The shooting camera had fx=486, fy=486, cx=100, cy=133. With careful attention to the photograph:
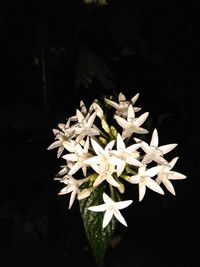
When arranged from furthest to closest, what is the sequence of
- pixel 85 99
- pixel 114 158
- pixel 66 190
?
pixel 85 99, pixel 66 190, pixel 114 158

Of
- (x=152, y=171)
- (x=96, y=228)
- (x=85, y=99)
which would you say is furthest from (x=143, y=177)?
(x=85, y=99)

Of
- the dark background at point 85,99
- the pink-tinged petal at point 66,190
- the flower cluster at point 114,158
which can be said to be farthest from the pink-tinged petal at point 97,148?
the dark background at point 85,99

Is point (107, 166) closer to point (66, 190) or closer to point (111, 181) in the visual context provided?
point (111, 181)

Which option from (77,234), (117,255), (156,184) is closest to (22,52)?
(77,234)

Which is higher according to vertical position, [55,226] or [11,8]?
[11,8]

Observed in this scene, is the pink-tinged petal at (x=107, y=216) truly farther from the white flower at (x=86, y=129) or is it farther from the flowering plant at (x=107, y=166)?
the white flower at (x=86, y=129)

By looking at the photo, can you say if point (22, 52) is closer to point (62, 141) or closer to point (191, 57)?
point (191, 57)

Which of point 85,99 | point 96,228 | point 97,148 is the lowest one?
point 96,228
